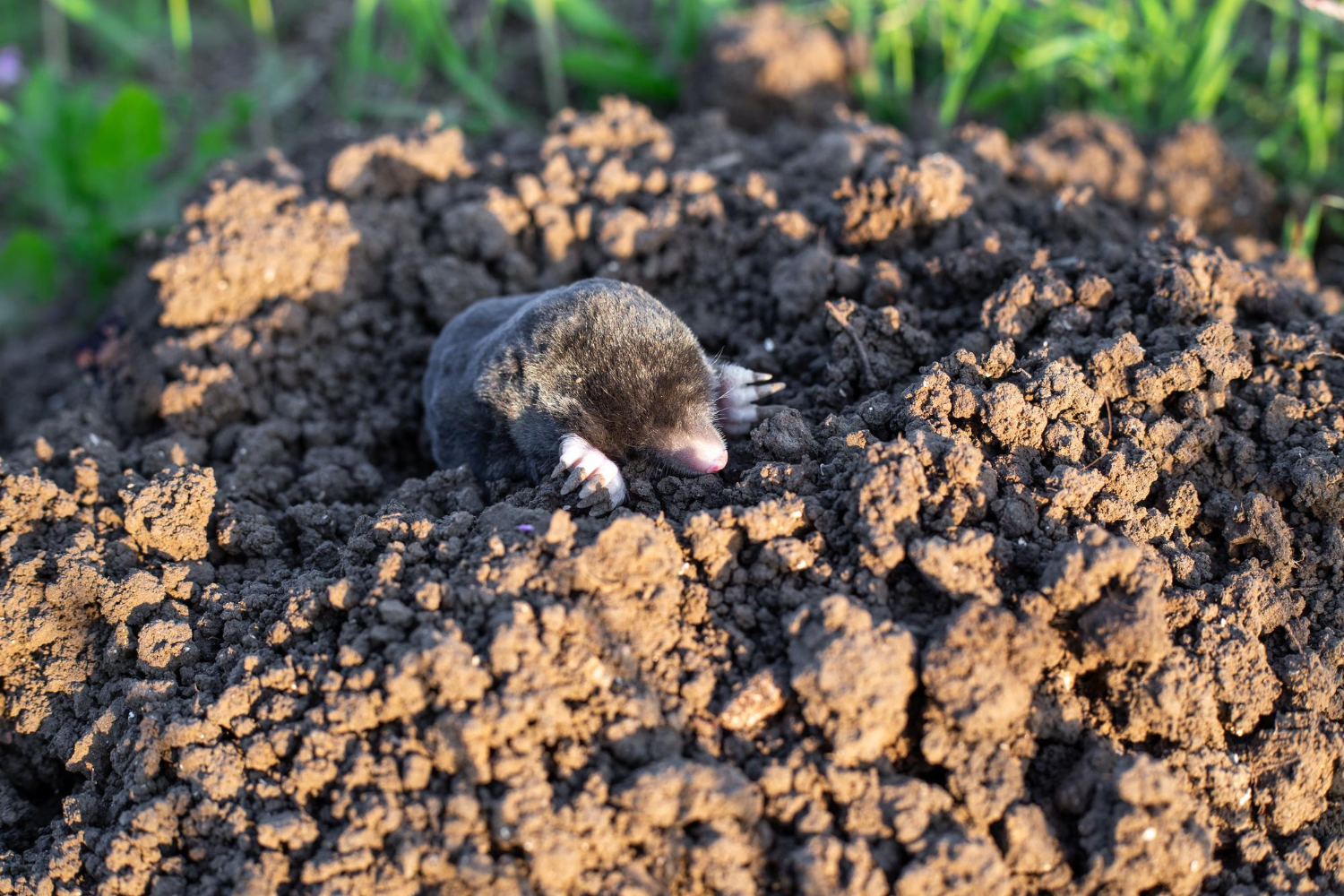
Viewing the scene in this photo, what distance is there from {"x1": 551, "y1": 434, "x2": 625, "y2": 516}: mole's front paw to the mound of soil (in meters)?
0.07

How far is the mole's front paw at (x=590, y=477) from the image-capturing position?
8.84 feet

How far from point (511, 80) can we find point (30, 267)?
8.34 ft

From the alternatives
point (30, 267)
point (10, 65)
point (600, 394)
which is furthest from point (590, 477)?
point (10, 65)

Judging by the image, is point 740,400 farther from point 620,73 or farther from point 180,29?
point 180,29

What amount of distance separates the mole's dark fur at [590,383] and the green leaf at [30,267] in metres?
2.70

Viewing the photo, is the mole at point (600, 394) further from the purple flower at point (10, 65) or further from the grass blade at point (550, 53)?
the purple flower at point (10, 65)

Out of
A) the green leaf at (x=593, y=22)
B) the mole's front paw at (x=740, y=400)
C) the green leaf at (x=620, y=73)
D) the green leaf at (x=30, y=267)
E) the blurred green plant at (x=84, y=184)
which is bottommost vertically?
the green leaf at (x=30, y=267)

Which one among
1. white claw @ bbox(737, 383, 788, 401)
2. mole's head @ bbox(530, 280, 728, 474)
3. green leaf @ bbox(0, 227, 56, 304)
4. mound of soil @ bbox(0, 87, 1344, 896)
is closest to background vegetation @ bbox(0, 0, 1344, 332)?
green leaf @ bbox(0, 227, 56, 304)

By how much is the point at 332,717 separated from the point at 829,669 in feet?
3.62

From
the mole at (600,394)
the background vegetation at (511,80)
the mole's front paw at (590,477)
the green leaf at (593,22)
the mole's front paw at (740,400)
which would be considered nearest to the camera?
the mole's front paw at (590,477)

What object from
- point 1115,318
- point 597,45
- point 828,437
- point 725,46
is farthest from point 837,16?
point 828,437

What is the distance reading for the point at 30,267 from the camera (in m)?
4.54

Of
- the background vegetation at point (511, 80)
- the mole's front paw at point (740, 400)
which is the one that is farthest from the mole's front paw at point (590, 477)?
the background vegetation at point (511, 80)

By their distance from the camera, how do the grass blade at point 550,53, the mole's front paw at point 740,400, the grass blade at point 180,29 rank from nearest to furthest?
the mole's front paw at point 740,400 → the grass blade at point 550,53 → the grass blade at point 180,29
